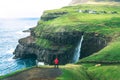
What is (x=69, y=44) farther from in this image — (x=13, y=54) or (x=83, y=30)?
(x=13, y=54)

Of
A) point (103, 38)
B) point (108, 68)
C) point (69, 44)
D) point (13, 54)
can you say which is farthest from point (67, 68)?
point (13, 54)

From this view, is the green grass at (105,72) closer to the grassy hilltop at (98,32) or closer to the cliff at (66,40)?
the grassy hilltop at (98,32)

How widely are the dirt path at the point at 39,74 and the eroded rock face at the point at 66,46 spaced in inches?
2350

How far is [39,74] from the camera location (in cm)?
7350

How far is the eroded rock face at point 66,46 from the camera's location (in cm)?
14000

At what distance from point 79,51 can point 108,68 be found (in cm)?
5483

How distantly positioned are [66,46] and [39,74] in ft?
249

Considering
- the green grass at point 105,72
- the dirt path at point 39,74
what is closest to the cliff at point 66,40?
the green grass at point 105,72

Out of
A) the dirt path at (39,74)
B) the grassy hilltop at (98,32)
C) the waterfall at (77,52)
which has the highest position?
the dirt path at (39,74)

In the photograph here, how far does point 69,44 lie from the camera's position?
490 ft

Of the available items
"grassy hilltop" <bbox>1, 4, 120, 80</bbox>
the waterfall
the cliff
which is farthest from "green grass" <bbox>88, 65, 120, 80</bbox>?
the waterfall

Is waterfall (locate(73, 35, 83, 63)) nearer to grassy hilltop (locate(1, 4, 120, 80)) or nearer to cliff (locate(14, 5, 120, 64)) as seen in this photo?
cliff (locate(14, 5, 120, 64))

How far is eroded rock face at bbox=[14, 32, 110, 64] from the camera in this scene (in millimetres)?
140000

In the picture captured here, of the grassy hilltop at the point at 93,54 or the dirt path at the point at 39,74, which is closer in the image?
the dirt path at the point at 39,74
